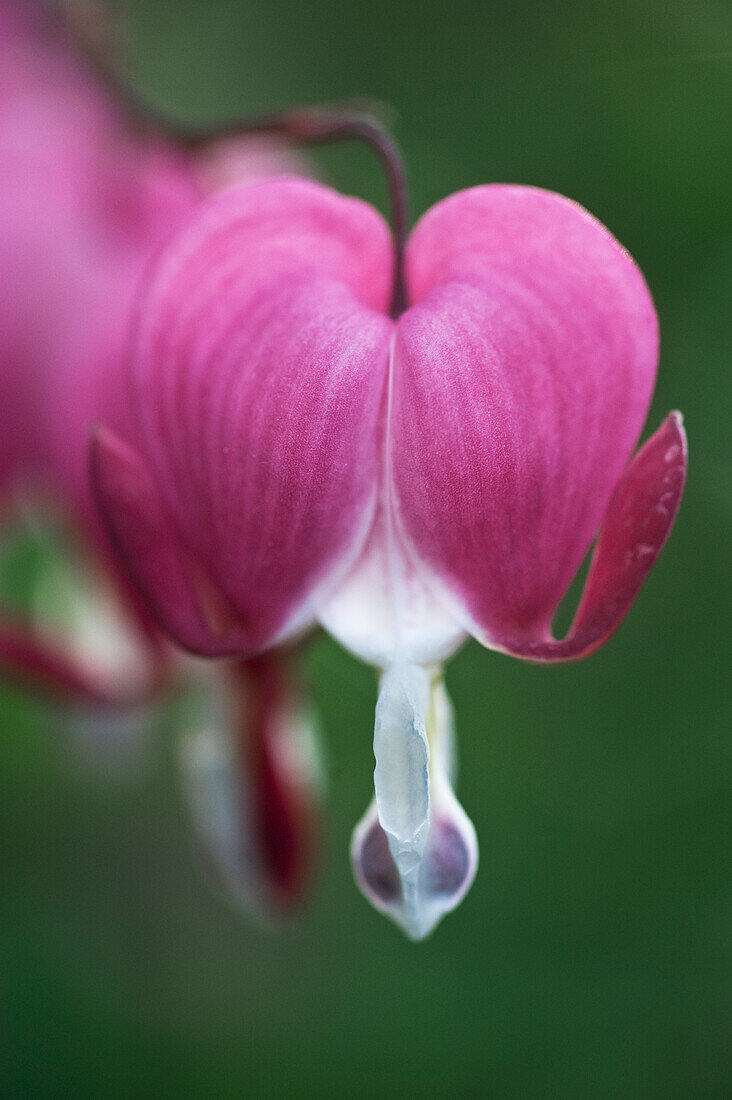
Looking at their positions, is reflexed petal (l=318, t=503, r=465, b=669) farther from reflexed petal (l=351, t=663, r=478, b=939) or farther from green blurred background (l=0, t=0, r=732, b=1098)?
green blurred background (l=0, t=0, r=732, b=1098)

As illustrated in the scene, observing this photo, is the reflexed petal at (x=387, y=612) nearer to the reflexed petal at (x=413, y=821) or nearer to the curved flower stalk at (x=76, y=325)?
the reflexed petal at (x=413, y=821)

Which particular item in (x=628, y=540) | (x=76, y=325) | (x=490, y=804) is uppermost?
(x=628, y=540)

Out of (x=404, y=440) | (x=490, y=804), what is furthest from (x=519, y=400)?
(x=490, y=804)

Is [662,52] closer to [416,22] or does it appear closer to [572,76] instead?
[572,76]

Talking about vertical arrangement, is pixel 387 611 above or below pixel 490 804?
above

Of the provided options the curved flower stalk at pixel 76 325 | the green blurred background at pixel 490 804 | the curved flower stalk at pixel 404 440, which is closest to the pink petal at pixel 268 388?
the curved flower stalk at pixel 404 440

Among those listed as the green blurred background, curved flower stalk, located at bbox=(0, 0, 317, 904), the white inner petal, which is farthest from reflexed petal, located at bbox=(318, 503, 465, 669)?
the green blurred background

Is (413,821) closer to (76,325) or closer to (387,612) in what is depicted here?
(387,612)
